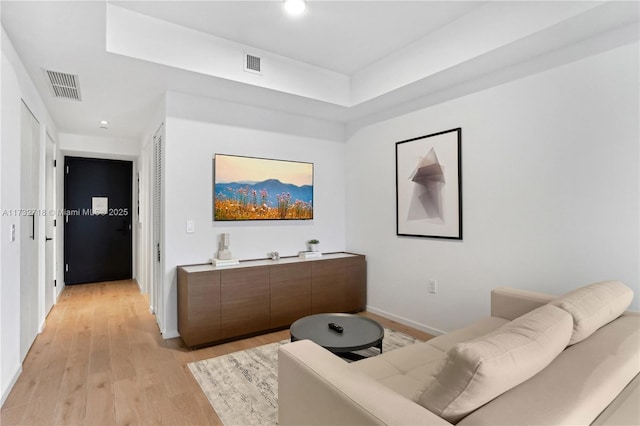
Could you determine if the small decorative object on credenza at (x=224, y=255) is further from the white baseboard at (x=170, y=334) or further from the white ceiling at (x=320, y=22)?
the white ceiling at (x=320, y=22)

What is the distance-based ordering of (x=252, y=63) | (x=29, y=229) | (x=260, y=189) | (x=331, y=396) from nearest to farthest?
(x=331, y=396) → (x=29, y=229) → (x=252, y=63) → (x=260, y=189)

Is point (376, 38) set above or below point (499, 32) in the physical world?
above

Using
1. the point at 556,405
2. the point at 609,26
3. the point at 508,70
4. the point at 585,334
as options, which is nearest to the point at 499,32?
the point at 508,70

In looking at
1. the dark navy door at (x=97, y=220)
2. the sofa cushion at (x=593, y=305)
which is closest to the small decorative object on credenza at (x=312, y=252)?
the sofa cushion at (x=593, y=305)

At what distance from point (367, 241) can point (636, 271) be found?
8.25 feet

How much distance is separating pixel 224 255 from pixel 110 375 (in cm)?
135

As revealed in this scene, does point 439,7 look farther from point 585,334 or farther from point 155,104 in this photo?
point 155,104

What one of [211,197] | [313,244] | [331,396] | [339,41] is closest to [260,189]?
[211,197]

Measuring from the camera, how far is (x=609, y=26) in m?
2.21

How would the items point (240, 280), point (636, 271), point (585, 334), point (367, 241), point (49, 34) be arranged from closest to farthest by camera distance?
point (585, 334)
point (636, 271)
point (49, 34)
point (240, 280)
point (367, 241)

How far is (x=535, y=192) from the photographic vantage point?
2.63m

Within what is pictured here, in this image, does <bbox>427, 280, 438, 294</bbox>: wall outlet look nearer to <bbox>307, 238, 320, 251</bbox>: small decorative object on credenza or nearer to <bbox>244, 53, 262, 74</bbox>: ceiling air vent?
<bbox>307, 238, 320, 251</bbox>: small decorative object on credenza

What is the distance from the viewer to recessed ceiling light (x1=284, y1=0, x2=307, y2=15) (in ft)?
7.85

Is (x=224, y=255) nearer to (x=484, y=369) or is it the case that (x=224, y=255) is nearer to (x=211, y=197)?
(x=211, y=197)
